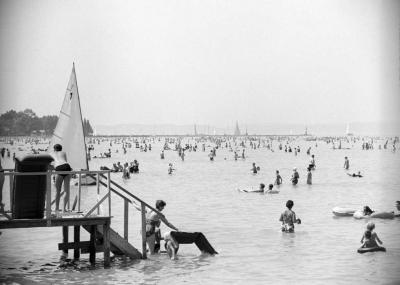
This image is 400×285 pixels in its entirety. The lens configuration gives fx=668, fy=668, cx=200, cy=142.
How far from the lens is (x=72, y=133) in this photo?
31.5m

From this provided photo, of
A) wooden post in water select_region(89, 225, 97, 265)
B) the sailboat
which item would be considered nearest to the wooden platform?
wooden post in water select_region(89, 225, 97, 265)

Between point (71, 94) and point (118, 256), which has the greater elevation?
point (71, 94)

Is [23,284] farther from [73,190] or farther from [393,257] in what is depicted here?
[73,190]

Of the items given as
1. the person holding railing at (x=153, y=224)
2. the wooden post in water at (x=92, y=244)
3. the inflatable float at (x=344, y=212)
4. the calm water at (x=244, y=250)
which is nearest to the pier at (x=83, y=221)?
A: the wooden post in water at (x=92, y=244)

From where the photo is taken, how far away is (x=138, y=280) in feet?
56.4

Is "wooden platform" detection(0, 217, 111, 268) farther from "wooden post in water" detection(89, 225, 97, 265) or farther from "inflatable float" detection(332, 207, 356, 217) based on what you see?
"inflatable float" detection(332, 207, 356, 217)

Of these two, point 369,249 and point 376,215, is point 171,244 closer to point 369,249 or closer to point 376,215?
point 369,249

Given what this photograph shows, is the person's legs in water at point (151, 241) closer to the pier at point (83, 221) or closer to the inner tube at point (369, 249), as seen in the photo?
the pier at point (83, 221)

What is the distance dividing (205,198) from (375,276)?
84.6 ft

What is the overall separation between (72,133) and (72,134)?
0.19 feet

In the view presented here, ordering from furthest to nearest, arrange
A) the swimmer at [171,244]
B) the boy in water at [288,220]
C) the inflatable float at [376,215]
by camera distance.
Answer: the inflatable float at [376,215] < the boy in water at [288,220] < the swimmer at [171,244]

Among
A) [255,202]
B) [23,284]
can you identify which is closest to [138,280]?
[23,284]

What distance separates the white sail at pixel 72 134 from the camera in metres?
31.3

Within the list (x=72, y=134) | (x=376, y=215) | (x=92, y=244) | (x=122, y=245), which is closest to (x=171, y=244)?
(x=122, y=245)
